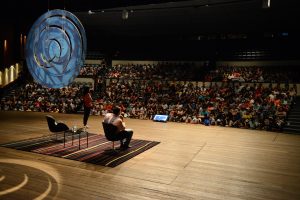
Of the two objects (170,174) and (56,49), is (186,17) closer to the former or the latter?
(56,49)

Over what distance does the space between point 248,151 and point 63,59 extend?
511cm

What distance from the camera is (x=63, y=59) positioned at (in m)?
5.27

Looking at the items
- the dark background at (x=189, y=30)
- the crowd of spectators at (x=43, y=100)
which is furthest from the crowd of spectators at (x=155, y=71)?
the crowd of spectators at (x=43, y=100)

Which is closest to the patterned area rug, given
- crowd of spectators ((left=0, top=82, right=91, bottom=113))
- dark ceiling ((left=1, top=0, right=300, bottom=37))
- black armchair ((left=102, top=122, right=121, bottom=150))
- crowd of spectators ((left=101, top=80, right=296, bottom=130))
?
black armchair ((left=102, top=122, right=121, bottom=150))

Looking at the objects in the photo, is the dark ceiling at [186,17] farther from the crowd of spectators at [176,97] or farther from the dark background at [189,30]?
the crowd of spectators at [176,97]

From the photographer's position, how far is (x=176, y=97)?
47.7 ft

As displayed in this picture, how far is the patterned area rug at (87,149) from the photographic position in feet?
19.4

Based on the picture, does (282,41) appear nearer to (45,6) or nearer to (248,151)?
(248,151)

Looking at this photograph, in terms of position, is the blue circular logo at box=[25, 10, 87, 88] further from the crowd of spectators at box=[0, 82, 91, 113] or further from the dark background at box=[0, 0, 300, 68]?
the crowd of spectators at box=[0, 82, 91, 113]

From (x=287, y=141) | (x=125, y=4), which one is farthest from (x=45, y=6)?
(x=287, y=141)

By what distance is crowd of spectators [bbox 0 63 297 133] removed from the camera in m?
11.8

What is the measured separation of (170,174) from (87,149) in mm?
2551

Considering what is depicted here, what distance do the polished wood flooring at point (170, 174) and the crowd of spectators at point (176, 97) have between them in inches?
159

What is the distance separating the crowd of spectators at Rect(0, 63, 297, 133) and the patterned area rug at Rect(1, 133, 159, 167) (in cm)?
542
